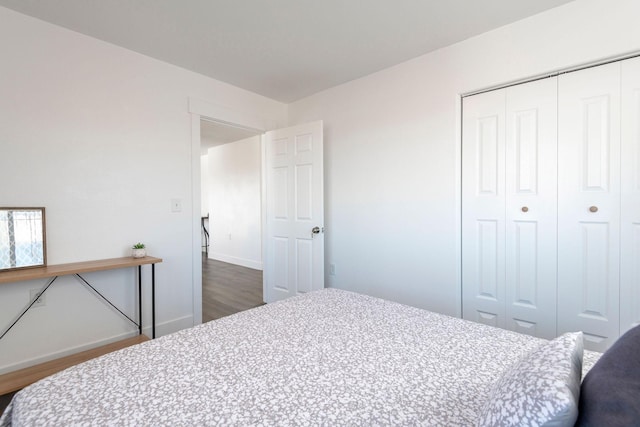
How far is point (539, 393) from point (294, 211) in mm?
2865

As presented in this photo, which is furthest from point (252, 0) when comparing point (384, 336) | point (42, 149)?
point (384, 336)

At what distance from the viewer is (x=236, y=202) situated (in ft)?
19.3

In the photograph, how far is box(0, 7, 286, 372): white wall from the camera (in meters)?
1.99

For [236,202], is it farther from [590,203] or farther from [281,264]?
Result: [590,203]

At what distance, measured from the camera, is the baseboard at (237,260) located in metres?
5.38

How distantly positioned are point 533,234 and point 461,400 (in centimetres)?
174

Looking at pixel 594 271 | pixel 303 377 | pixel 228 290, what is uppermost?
pixel 594 271

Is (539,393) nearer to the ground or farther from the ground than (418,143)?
nearer to the ground

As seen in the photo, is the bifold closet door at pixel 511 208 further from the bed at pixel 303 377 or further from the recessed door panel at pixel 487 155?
the bed at pixel 303 377

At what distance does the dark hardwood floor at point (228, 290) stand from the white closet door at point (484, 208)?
2.31 meters

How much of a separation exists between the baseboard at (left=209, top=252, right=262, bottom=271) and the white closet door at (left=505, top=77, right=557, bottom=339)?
401cm

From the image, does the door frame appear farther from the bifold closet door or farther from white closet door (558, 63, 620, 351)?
white closet door (558, 63, 620, 351)

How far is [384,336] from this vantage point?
124cm

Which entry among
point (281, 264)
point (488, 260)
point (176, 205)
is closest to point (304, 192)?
point (281, 264)
